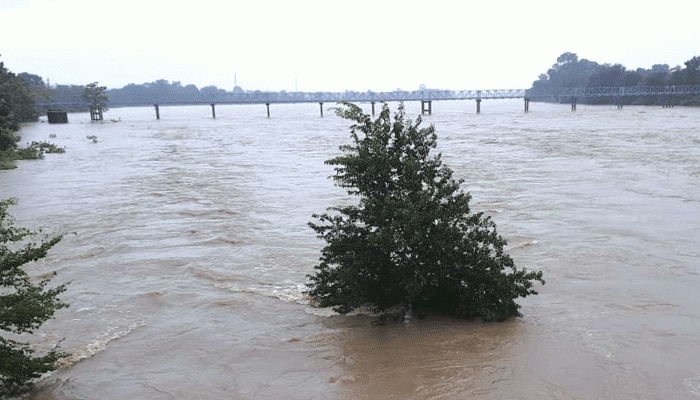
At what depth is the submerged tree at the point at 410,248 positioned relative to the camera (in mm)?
8281

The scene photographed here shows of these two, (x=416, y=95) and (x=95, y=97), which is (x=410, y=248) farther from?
(x=416, y=95)

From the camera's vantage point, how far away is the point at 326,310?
363 inches

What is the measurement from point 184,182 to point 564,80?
17214cm

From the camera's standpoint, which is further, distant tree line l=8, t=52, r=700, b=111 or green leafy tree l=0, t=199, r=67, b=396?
distant tree line l=8, t=52, r=700, b=111

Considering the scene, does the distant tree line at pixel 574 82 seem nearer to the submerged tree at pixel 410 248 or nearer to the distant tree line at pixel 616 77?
the distant tree line at pixel 616 77

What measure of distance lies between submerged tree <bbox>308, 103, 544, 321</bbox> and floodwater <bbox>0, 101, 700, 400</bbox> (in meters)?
0.41

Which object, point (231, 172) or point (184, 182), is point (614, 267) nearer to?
point (184, 182)

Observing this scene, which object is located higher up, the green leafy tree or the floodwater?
→ the green leafy tree

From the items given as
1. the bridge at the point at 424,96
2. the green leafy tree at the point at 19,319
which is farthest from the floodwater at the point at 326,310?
the bridge at the point at 424,96

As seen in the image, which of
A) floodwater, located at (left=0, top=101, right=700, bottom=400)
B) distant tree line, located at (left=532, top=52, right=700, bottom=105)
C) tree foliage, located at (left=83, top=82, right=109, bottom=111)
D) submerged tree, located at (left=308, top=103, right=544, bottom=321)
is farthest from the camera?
distant tree line, located at (left=532, top=52, right=700, bottom=105)

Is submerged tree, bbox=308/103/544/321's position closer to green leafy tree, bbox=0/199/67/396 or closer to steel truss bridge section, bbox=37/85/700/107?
green leafy tree, bbox=0/199/67/396

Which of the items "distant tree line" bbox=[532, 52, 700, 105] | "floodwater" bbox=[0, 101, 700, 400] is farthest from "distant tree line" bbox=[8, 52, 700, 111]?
"floodwater" bbox=[0, 101, 700, 400]

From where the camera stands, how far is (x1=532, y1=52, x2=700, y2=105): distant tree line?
104 metres

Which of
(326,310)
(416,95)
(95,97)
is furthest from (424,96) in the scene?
(326,310)
